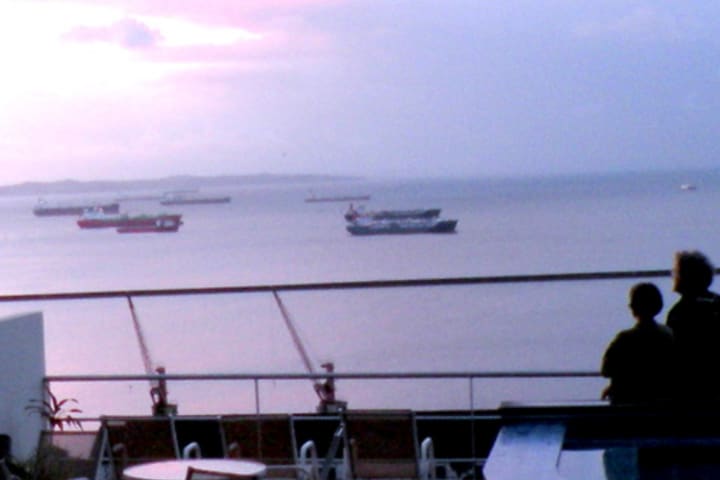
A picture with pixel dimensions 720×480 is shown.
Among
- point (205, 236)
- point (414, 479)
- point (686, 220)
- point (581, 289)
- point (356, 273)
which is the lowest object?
point (414, 479)

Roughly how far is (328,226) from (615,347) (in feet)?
341

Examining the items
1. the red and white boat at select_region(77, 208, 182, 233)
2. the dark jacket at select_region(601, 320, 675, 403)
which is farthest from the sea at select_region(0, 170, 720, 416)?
the red and white boat at select_region(77, 208, 182, 233)

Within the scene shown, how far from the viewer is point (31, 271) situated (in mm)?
60188

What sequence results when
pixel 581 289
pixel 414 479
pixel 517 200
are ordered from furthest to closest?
pixel 517 200
pixel 581 289
pixel 414 479

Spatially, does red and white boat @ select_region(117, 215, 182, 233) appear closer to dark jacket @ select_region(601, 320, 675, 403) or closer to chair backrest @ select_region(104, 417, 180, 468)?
chair backrest @ select_region(104, 417, 180, 468)

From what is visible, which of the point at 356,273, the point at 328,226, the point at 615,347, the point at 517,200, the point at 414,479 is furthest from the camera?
the point at 517,200

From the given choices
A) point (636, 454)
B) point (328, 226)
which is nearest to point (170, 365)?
point (636, 454)

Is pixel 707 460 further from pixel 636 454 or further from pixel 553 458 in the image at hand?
pixel 553 458

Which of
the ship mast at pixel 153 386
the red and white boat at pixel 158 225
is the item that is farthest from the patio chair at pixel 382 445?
the red and white boat at pixel 158 225

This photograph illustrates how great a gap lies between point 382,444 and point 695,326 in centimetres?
201

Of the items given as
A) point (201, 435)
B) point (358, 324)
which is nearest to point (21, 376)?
point (201, 435)

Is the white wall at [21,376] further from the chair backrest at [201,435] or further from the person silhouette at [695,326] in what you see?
the person silhouette at [695,326]

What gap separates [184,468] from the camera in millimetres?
5766

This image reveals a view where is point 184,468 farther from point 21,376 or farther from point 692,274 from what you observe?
point 692,274
